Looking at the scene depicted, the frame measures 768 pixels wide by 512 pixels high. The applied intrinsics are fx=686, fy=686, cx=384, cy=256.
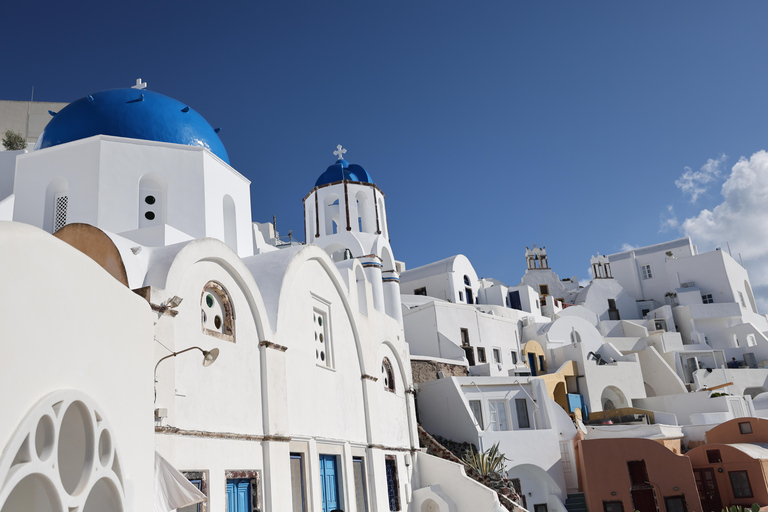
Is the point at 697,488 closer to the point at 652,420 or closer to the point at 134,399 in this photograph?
the point at 652,420

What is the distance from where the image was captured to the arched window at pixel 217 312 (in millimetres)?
11023

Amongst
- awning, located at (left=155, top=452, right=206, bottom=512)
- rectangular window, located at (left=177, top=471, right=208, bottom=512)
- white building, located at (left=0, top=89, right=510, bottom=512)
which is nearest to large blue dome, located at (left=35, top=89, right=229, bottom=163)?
white building, located at (left=0, top=89, right=510, bottom=512)

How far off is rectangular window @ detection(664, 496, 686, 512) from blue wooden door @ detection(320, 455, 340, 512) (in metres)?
13.0

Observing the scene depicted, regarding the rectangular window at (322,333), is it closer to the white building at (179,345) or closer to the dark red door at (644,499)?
the white building at (179,345)

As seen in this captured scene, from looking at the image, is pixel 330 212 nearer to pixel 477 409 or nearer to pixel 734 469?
pixel 477 409

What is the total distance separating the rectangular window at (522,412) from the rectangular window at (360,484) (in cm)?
912

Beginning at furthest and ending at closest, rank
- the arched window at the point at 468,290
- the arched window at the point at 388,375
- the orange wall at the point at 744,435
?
the arched window at the point at 468,290 → the orange wall at the point at 744,435 → the arched window at the point at 388,375

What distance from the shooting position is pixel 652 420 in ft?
90.1

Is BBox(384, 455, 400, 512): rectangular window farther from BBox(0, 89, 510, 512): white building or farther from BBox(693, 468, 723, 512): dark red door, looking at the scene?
BBox(693, 468, 723, 512): dark red door

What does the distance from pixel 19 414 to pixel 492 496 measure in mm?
14309

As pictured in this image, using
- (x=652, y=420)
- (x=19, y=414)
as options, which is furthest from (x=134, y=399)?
(x=652, y=420)

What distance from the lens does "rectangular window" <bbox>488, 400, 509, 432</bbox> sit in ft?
74.7

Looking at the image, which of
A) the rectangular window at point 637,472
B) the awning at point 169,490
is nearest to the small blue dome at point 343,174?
the rectangular window at point 637,472

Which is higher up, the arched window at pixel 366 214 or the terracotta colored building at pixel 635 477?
the arched window at pixel 366 214
